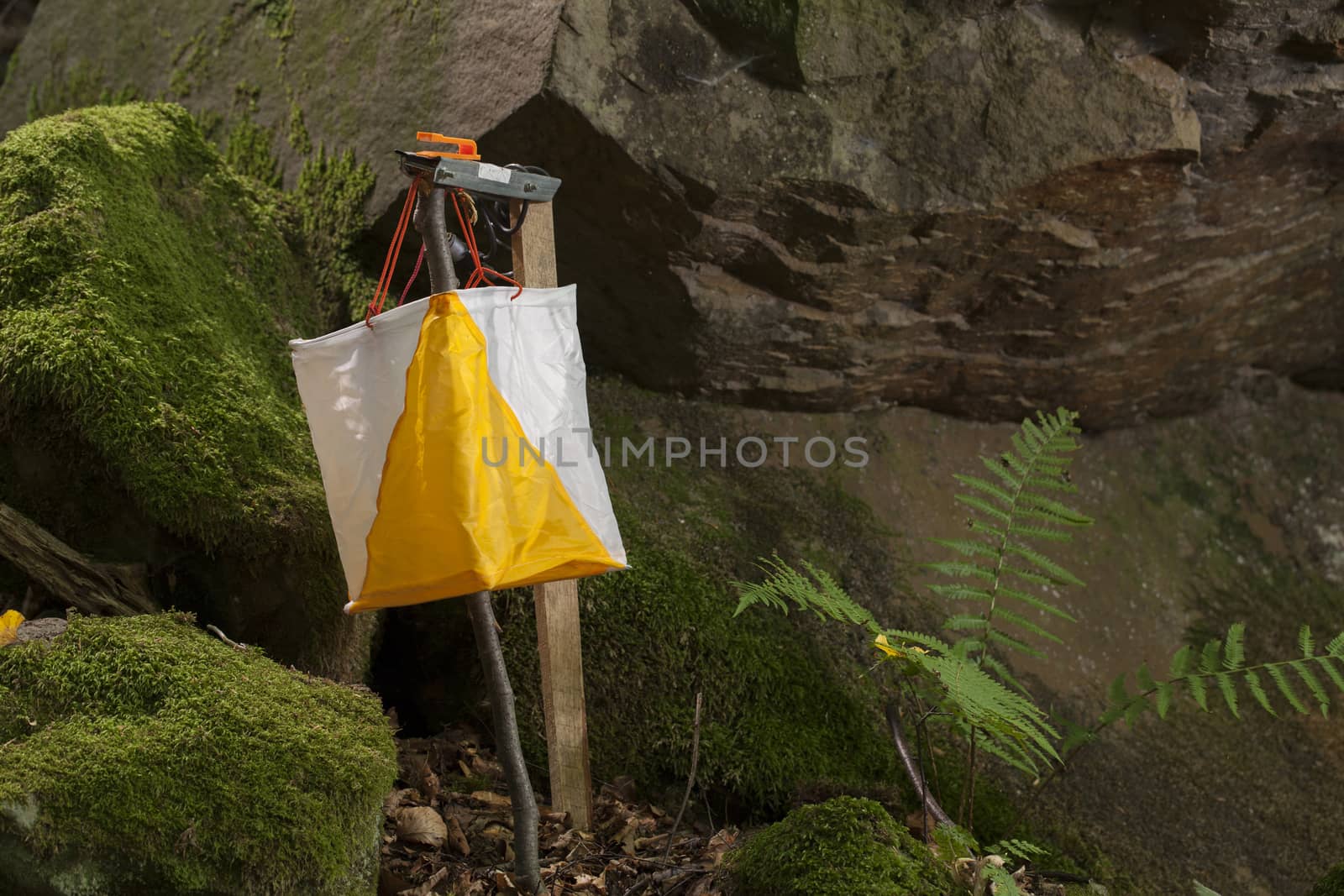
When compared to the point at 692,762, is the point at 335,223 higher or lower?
higher

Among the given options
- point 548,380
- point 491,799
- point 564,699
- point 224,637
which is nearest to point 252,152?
point 224,637

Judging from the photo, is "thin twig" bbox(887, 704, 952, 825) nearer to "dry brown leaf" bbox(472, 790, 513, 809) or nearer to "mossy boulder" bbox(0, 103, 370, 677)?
"dry brown leaf" bbox(472, 790, 513, 809)

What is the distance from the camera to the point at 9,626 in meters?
2.30

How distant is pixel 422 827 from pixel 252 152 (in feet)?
8.61

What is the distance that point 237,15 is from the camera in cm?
415

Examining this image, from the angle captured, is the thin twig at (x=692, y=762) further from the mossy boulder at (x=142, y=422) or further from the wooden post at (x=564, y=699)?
the mossy boulder at (x=142, y=422)

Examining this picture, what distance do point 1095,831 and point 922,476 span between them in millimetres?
1463

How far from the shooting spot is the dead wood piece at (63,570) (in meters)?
2.52

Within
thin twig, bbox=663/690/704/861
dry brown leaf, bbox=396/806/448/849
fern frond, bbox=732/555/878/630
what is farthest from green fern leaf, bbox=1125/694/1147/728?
dry brown leaf, bbox=396/806/448/849

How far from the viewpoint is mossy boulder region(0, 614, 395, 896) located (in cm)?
192

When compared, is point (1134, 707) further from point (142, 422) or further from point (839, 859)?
point (142, 422)

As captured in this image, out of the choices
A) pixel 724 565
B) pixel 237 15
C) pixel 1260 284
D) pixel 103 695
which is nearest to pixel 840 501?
pixel 724 565

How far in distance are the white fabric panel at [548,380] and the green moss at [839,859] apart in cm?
73

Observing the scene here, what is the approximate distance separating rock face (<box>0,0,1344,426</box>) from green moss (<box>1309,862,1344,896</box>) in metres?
2.17
